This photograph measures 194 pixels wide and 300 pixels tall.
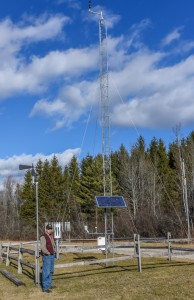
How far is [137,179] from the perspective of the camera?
225ft

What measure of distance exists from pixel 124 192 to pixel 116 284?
56.6 meters

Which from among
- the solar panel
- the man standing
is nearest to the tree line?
the solar panel

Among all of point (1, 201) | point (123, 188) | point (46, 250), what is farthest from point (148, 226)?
point (1, 201)

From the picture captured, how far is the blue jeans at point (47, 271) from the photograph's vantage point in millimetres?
11899

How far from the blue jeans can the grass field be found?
255 millimetres

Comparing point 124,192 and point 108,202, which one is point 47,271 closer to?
point 108,202

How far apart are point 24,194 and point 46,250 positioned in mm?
69081

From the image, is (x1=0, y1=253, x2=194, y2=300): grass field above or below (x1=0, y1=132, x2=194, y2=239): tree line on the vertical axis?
below

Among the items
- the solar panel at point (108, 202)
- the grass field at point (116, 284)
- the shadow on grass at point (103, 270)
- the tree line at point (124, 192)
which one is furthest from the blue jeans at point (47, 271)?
the tree line at point (124, 192)

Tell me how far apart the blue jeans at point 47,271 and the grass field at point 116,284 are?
0.25m

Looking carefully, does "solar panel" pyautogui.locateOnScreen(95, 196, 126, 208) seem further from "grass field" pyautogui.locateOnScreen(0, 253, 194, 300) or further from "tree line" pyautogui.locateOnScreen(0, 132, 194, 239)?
"tree line" pyautogui.locateOnScreen(0, 132, 194, 239)

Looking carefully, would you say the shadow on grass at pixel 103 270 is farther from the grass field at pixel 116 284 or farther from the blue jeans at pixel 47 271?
the blue jeans at pixel 47 271

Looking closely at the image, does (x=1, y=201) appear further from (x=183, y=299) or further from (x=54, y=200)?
(x=183, y=299)

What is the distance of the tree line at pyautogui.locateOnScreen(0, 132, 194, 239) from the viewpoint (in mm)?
54466
